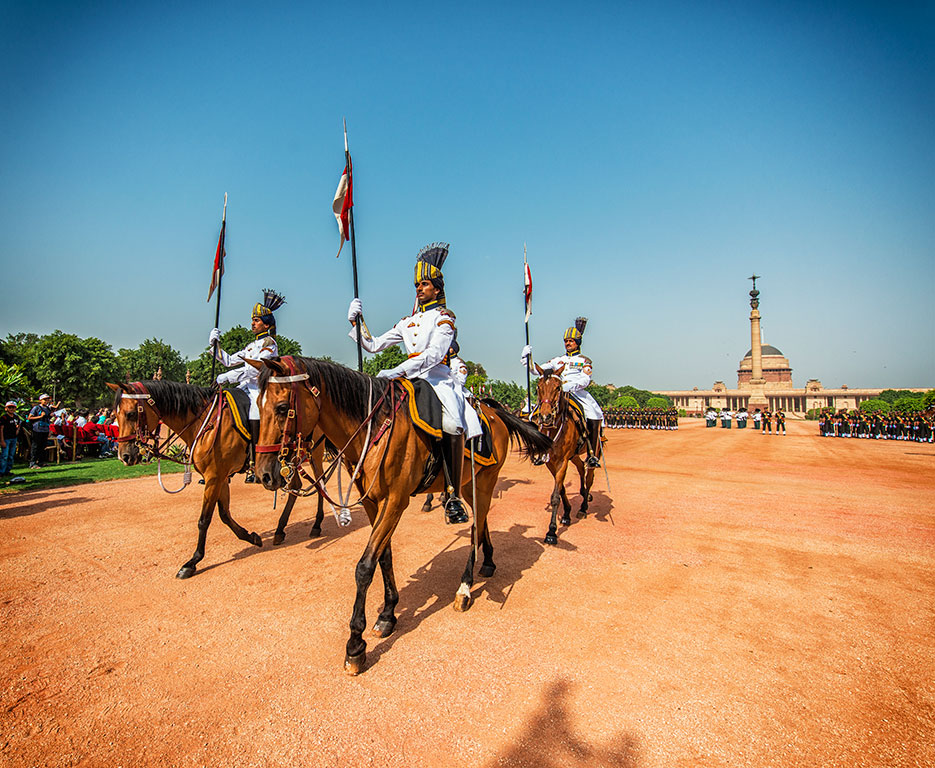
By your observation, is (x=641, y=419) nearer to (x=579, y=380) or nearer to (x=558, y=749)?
(x=579, y=380)

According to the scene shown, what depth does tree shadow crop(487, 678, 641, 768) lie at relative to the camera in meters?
2.83

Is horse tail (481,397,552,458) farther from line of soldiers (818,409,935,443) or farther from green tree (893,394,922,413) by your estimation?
green tree (893,394,922,413)

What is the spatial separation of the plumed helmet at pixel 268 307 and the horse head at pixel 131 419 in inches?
92.2

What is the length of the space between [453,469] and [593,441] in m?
5.05

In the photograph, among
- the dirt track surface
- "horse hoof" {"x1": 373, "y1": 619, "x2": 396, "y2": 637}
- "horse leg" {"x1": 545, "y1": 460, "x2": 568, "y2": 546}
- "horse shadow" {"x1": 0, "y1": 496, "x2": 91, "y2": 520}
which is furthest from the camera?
"horse shadow" {"x1": 0, "y1": 496, "x2": 91, "y2": 520}

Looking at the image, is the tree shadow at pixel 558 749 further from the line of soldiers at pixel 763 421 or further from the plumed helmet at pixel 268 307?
the line of soldiers at pixel 763 421

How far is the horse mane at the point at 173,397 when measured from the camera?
673cm

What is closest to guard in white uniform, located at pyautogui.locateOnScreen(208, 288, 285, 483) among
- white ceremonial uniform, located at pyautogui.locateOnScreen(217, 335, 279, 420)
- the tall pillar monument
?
white ceremonial uniform, located at pyautogui.locateOnScreen(217, 335, 279, 420)

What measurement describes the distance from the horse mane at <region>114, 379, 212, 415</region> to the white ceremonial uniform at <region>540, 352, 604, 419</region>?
6.41m

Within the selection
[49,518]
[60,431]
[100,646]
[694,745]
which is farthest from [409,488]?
[60,431]

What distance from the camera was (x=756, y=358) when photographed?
7388cm

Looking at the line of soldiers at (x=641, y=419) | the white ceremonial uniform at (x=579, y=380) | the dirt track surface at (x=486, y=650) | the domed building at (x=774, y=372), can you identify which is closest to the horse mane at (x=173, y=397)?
the dirt track surface at (x=486, y=650)

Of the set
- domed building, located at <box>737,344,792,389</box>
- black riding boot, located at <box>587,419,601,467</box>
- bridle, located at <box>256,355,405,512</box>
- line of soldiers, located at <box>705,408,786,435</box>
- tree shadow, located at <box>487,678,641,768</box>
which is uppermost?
domed building, located at <box>737,344,792,389</box>

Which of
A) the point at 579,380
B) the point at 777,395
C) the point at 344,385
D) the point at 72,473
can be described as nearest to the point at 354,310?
the point at 344,385
